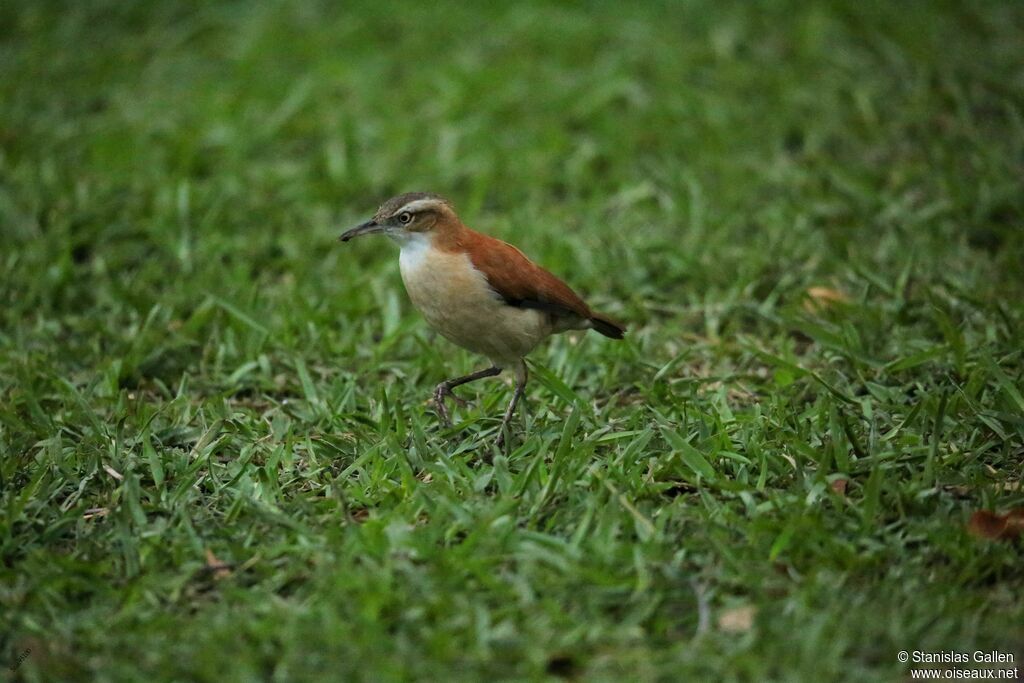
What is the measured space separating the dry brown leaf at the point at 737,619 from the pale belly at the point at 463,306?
65.9 inches

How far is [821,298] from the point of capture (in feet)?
20.8

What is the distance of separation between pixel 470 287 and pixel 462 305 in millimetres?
87

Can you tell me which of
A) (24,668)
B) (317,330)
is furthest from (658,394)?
(24,668)

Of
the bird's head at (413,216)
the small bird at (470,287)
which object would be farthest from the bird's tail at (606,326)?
the bird's head at (413,216)

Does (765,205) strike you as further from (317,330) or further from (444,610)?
(444,610)

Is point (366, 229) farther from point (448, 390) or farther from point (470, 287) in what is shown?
point (448, 390)

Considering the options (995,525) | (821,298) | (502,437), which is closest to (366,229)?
(502,437)

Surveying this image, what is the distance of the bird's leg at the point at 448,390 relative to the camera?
5.23m

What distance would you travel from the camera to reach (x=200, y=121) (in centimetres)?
845

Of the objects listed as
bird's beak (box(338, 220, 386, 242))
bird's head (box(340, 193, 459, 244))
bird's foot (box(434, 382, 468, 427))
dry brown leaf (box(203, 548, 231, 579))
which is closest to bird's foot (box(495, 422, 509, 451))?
bird's foot (box(434, 382, 468, 427))

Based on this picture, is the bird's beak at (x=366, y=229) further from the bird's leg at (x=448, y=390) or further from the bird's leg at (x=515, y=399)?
the bird's leg at (x=515, y=399)

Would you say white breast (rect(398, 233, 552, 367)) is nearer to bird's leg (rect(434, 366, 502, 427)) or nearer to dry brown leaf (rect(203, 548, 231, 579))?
bird's leg (rect(434, 366, 502, 427))

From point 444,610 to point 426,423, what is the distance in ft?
5.13

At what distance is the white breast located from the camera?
5.00 m
